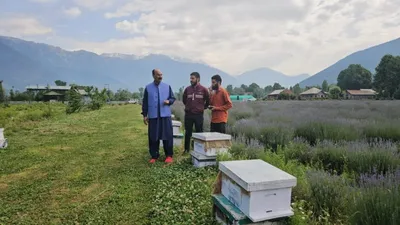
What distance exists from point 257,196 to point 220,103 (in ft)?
11.4

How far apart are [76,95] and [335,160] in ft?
73.2

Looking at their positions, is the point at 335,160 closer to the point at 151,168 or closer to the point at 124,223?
the point at 151,168

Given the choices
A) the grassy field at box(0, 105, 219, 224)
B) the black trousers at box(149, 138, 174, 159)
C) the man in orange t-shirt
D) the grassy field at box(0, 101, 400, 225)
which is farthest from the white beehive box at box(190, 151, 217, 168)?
the man in orange t-shirt

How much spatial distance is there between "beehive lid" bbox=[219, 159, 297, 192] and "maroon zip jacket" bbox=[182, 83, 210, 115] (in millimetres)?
3054

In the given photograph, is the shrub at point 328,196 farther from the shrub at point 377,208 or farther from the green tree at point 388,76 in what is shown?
the green tree at point 388,76

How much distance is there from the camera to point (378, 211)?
212 centimetres

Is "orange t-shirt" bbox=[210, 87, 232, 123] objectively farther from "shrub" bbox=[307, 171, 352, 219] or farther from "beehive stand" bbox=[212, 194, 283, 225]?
"beehive stand" bbox=[212, 194, 283, 225]

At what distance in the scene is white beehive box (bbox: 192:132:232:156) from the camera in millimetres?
4559

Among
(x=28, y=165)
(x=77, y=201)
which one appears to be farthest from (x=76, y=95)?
(x=77, y=201)

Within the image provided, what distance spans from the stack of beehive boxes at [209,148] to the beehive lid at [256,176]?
1.79 metres

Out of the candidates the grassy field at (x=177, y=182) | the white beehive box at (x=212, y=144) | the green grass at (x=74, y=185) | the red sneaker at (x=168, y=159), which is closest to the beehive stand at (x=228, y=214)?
the grassy field at (x=177, y=182)

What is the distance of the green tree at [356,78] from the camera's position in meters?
78.8

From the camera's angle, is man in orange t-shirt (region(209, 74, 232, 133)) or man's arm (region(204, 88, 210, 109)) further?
man's arm (region(204, 88, 210, 109))

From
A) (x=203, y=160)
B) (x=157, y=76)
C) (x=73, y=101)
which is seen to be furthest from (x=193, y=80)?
(x=73, y=101)
